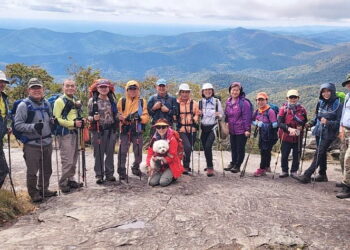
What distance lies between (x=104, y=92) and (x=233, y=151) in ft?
16.7

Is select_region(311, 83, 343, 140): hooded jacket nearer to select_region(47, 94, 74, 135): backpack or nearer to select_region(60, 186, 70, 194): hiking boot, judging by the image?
select_region(47, 94, 74, 135): backpack

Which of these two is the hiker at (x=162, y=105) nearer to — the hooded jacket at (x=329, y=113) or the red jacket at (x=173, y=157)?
the red jacket at (x=173, y=157)

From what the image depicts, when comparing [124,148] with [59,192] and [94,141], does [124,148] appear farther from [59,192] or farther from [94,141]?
[59,192]

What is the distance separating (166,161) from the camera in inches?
385

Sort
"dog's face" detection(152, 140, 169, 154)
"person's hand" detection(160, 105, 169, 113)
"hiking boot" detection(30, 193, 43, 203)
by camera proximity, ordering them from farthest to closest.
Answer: "person's hand" detection(160, 105, 169, 113) < "dog's face" detection(152, 140, 169, 154) < "hiking boot" detection(30, 193, 43, 203)

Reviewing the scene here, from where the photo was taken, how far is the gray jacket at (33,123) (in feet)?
26.4

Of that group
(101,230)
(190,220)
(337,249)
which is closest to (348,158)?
(337,249)

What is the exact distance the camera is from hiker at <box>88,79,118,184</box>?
9422 millimetres

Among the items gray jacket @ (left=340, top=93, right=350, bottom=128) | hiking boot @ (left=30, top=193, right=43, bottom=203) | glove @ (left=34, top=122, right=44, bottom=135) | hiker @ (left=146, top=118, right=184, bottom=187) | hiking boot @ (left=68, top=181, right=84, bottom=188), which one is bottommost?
hiking boot @ (left=30, top=193, right=43, bottom=203)

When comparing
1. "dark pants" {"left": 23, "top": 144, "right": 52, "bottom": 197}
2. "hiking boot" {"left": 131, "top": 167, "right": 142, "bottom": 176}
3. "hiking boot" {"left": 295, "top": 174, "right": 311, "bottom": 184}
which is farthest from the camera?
"hiking boot" {"left": 131, "top": 167, "right": 142, "bottom": 176}

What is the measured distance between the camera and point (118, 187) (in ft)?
31.4

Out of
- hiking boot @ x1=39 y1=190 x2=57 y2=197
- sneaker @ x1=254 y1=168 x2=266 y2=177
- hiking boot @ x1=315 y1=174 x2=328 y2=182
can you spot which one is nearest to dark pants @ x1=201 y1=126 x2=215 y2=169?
sneaker @ x1=254 y1=168 x2=266 y2=177

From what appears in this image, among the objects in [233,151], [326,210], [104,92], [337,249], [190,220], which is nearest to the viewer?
[337,249]

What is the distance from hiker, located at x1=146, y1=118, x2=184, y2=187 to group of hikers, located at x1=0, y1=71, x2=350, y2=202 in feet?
0.09
